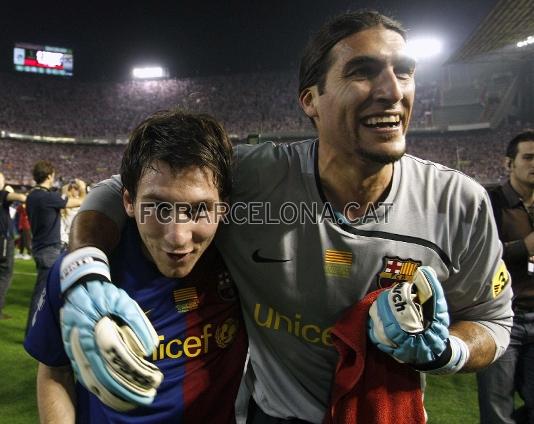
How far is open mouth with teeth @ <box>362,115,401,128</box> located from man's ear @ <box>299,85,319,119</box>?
0.29 meters

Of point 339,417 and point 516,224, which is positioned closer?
point 339,417

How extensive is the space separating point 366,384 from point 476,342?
423 millimetres

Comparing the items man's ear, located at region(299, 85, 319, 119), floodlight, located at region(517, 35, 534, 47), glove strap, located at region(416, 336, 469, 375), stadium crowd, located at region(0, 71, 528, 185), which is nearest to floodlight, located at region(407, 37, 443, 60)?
stadium crowd, located at region(0, 71, 528, 185)

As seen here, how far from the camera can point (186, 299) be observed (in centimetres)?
156

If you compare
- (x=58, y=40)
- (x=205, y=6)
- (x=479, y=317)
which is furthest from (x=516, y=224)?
(x=58, y=40)

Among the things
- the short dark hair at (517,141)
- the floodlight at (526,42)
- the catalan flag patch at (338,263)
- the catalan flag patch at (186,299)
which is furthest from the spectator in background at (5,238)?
the floodlight at (526,42)

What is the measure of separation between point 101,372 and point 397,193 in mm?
1104

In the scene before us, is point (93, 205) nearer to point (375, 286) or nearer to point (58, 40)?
point (375, 286)

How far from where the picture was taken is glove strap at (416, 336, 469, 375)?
4.21ft

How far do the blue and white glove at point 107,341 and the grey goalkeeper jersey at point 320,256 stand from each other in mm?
474

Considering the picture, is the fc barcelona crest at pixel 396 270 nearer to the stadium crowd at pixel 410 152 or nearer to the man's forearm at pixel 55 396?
the man's forearm at pixel 55 396

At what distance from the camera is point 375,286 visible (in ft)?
4.95

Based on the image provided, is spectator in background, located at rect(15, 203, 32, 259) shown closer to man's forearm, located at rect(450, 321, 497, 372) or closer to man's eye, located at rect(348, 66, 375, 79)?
man's eye, located at rect(348, 66, 375, 79)

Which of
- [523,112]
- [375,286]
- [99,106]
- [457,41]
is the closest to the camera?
[375,286]
